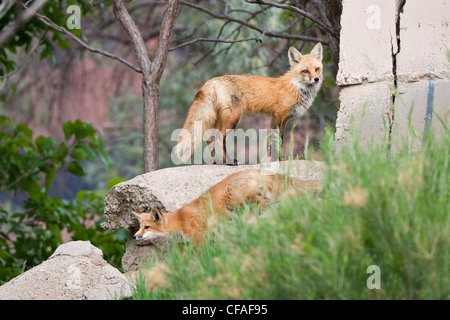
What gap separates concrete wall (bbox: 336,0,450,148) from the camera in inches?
171

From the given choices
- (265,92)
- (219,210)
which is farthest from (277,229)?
(265,92)

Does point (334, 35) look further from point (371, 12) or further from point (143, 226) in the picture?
point (143, 226)

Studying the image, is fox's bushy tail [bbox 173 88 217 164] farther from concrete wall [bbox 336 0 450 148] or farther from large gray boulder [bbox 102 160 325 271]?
concrete wall [bbox 336 0 450 148]

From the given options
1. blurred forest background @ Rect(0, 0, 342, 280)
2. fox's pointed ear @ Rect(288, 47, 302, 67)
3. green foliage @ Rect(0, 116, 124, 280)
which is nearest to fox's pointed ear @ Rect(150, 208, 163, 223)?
green foliage @ Rect(0, 116, 124, 280)

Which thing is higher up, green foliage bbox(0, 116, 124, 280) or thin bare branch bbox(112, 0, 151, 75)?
thin bare branch bbox(112, 0, 151, 75)

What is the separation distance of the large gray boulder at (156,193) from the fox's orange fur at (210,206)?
0.71ft

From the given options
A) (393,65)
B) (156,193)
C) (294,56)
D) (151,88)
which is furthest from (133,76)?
(393,65)

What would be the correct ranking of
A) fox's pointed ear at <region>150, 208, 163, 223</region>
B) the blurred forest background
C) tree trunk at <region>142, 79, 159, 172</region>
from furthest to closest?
1. the blurred forest background
2. tree trunk at <region>142, 79, 159, 172</region>
3. fox's pointed ear at <region>150, 208, 163, 223</region>

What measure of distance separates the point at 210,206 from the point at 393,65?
1733 mm

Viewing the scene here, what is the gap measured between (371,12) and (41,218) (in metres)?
5.20

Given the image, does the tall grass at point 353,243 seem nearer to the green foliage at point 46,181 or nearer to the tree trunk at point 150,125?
the tree trunk at point 150,125

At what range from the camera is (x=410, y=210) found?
253 centimetres

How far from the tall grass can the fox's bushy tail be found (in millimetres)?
2946

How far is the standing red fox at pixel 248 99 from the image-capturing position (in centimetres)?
587
